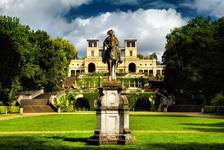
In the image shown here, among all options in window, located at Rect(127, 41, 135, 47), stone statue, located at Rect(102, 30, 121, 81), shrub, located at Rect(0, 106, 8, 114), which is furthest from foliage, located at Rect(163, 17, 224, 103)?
window, located at Rect(127, 41, 135, 47)

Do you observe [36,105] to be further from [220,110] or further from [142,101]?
[220,110]

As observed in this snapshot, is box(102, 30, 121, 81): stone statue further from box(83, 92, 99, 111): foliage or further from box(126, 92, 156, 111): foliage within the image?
box(83, 92, 99, 111): foliage

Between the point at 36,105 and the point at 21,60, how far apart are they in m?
11.7

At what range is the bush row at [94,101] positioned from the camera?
79.6m

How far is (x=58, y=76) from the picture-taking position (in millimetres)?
86875

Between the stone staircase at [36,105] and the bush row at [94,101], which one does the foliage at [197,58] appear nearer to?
the bush row at [94,101]

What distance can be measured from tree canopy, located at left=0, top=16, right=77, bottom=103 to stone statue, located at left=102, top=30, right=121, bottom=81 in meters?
42.5

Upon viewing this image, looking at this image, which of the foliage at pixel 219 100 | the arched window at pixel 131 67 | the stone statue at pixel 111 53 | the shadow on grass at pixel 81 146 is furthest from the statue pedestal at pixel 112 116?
the arched window at pixel 131 67

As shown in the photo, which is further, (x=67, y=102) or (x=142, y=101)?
(x=142, y=101)

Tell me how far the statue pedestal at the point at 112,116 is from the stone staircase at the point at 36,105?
169 feet

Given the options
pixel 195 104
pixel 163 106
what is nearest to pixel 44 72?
pixel 163 106

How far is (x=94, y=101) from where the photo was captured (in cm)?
8038

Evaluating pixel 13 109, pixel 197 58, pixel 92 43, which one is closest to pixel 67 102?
pixel 13 109

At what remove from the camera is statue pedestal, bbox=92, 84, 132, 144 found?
20.9m
